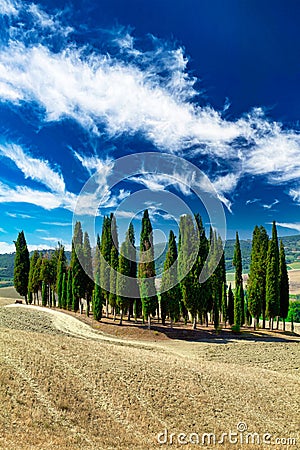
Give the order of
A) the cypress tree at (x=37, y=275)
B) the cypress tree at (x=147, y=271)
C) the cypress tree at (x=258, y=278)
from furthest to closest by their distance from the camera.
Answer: the cypress tree at (x=37, y=275), the cypress tree at (x=258, y=278), the cypress tree at (x=147, y=271)

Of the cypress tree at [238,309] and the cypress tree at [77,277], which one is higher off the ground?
the cypress tree at [77,277]

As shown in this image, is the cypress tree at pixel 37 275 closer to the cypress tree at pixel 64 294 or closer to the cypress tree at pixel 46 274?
the cypress tree at pixel 46 274

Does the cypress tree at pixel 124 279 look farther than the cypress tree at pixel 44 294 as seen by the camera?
No

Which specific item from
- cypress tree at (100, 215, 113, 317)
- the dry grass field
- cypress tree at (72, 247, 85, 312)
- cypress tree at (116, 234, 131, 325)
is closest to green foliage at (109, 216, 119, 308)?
cypress tree at (100, 215, 113, 317)

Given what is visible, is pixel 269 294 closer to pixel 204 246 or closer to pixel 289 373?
pixel 204 246

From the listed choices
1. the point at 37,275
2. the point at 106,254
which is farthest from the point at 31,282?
the point at 106,254

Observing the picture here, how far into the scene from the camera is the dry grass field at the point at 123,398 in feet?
36.3

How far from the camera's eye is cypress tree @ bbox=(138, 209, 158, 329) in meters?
36.1

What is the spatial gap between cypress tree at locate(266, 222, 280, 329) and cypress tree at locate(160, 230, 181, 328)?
10731 mm

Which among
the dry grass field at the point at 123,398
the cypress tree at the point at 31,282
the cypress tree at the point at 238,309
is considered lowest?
the dry grass field at the point at 123,398

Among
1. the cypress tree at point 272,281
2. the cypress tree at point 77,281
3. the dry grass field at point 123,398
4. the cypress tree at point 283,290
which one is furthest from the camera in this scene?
the cypress tree at point 77,281

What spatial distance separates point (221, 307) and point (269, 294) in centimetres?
1185

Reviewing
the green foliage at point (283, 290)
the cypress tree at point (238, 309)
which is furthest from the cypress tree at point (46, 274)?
the green foliage at point (283, 290)

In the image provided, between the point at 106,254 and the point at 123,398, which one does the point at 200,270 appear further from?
the point at 123,398
